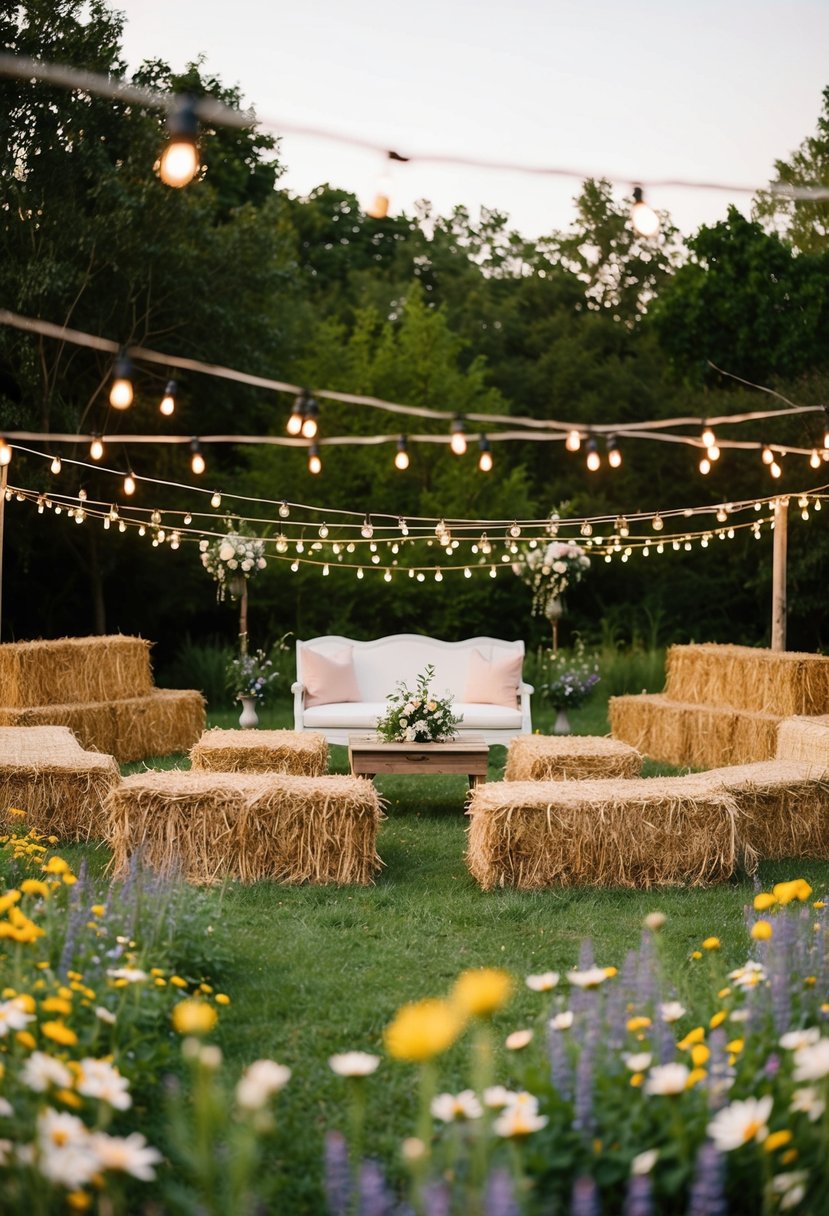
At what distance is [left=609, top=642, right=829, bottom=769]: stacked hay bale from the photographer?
9.09 meters

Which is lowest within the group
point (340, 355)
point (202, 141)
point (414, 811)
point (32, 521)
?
point (414, 811)

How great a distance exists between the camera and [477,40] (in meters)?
7.94

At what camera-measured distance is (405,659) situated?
10352mm

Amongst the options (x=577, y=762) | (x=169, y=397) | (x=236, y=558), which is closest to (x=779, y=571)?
Result: (x=577, y=762)

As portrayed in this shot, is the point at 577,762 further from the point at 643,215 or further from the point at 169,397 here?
the point at 643,215

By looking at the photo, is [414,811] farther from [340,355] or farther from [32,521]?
[340,355]

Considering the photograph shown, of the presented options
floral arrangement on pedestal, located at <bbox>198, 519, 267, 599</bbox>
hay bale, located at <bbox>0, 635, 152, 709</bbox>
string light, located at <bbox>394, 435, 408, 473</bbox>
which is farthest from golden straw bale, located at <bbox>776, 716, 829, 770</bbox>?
floral arrangement on pedestal, located at <bbox>198, 519, 267, 599</bbox>

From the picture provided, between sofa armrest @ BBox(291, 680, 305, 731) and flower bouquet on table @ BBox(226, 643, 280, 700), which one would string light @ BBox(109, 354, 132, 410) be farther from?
flower bouquet on table @ BBox(226, 643, 280, 700)

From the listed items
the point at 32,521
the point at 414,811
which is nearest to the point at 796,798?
the point at 414,811

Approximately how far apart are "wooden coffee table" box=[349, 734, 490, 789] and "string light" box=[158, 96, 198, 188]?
4394 millimetres

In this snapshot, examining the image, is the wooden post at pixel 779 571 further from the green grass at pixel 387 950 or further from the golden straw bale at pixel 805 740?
the green grass at pixel 387 950

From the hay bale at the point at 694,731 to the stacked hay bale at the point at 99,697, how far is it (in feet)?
12.3

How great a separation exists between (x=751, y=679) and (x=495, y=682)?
1970mm

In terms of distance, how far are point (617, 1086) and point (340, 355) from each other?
1451 cm
